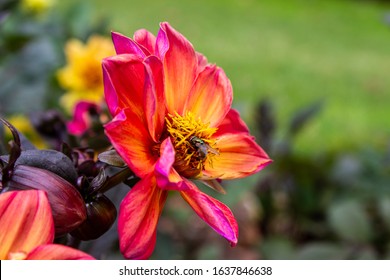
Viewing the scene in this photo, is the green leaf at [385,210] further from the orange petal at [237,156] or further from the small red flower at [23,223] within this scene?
the small red flower at [23,223]

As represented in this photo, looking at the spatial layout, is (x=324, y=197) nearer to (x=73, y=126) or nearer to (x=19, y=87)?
(x=19, y=87)

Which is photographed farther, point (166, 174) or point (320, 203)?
point (320, 203)

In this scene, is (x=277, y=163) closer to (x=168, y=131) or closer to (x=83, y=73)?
(x=83, y=73)

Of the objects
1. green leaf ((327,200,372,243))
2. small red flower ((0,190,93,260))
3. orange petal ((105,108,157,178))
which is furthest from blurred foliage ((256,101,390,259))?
small red flower ((0,190,93,260))

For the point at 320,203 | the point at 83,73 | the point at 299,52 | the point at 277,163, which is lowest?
the point at 299,52

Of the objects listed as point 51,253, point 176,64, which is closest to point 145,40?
point 176,64

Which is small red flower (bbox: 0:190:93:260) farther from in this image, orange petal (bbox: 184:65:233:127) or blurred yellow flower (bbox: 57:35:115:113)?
blurred yellow flower (bbox: 57:35:115:113)
